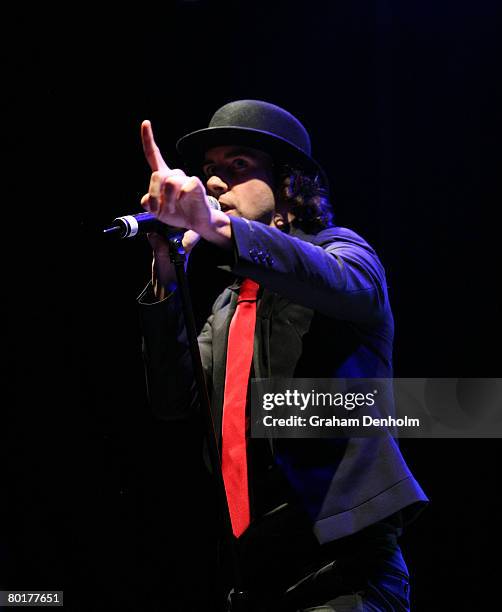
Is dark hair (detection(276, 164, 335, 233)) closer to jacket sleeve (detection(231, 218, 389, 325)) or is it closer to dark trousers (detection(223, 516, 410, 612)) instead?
jacket sleeve (detection(231, 218, 389, 325))

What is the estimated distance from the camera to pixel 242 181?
217cm

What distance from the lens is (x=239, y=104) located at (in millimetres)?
2242

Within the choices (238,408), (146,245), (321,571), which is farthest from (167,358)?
(146,245)

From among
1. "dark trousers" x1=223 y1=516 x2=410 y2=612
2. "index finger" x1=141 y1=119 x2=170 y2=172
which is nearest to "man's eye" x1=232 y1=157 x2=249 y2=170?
"index finger" x1=141 y1=119 x2=170 y2=172

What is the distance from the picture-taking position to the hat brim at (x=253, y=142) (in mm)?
2178

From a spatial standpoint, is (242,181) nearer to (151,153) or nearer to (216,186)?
(216,186)

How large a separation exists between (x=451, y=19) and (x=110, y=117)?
161 centimetres

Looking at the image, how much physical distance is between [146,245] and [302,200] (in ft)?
3.49

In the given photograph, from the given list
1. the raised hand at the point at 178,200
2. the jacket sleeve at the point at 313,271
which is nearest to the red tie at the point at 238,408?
the jacket sleeve at the point at 313,271

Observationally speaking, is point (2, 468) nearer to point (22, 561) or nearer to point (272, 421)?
point (22, 561)

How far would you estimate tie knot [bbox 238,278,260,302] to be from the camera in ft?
6.74

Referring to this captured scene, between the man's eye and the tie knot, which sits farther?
the man's eye

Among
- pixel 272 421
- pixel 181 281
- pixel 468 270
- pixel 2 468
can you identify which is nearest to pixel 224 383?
pixel 272 421

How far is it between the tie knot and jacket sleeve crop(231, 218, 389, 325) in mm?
344
